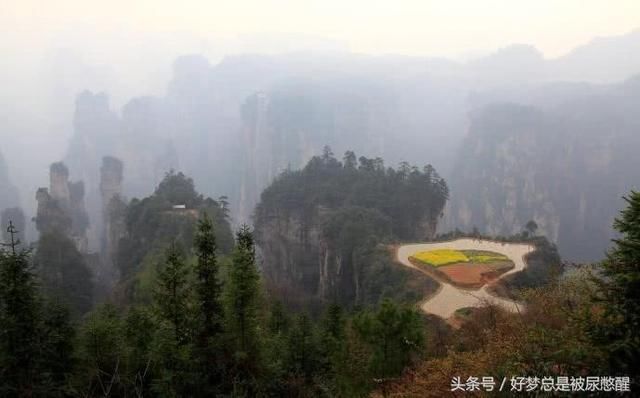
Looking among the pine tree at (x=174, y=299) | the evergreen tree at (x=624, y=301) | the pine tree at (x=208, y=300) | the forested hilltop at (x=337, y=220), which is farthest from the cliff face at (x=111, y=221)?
the evergreen tree at (x=624, y=301)

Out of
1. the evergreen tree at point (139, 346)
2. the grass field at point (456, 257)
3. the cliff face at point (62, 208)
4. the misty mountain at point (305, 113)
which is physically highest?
the misty mountain at point (305, 113)

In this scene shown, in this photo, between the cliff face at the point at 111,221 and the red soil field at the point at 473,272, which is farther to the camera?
the cliff face at the point at 111,221

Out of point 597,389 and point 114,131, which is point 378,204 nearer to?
point 597,389

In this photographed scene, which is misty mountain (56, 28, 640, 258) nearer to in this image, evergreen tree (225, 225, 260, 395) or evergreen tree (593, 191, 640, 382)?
evergreen tree (225, 225, 260, 395)

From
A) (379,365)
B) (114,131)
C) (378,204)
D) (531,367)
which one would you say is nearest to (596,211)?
(378,204)

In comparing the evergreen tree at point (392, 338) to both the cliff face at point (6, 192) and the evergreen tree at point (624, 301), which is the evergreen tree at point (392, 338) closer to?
the evergreen tree at point (624, 301)

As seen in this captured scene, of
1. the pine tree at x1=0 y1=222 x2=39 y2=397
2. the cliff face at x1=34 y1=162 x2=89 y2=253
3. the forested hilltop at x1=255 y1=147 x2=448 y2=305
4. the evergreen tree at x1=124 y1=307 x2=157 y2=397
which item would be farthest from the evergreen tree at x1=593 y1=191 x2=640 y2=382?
the cliff face at x1=34 y1=162 x2=89 y2=253
